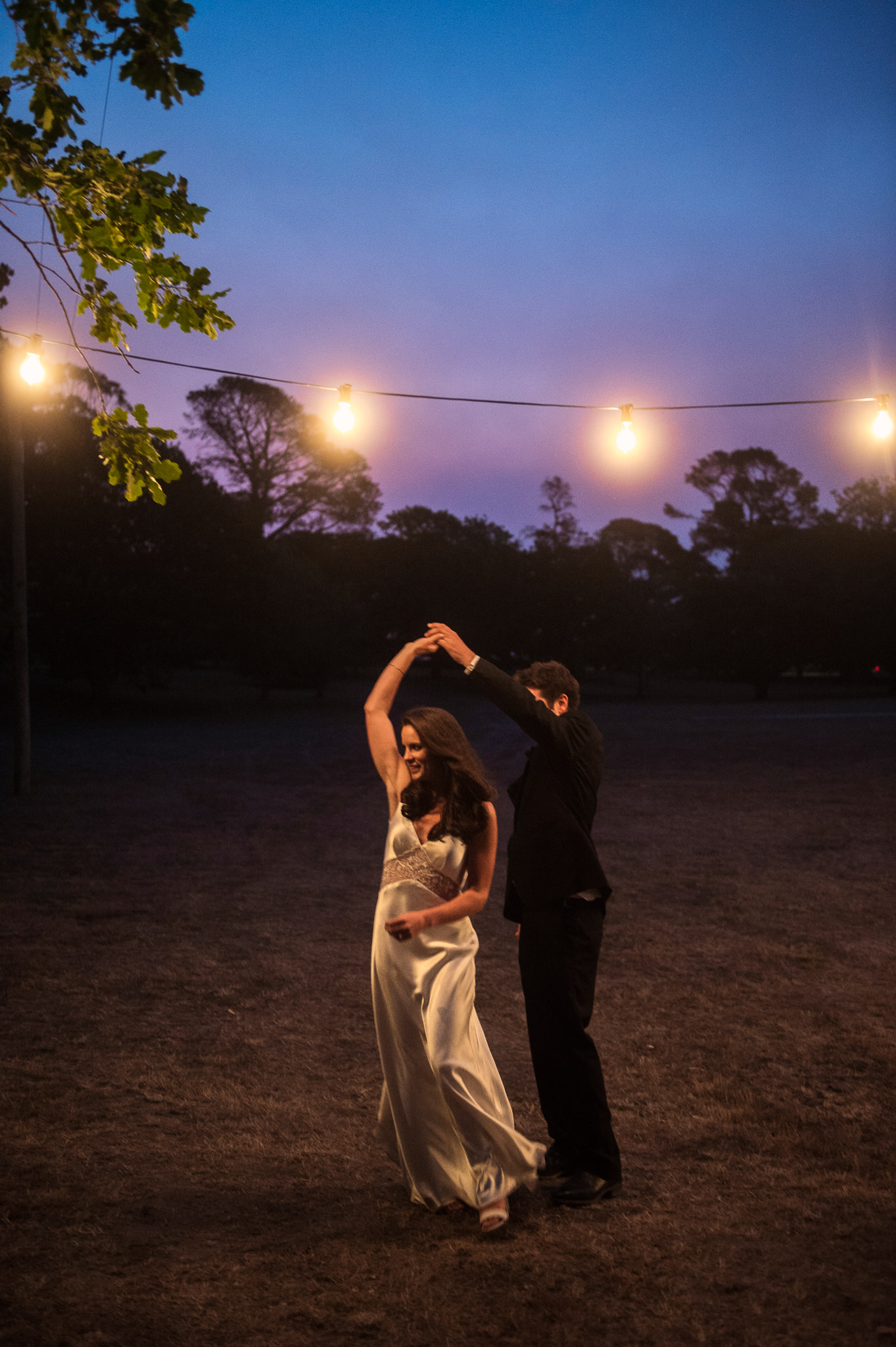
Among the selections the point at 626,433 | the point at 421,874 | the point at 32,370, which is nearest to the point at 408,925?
the point at 421,874

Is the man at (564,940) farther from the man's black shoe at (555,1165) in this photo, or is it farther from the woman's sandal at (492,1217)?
the woman's sandal at (492,1217)

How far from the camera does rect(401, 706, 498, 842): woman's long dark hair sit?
3609 millimetres

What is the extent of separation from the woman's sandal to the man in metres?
0.31

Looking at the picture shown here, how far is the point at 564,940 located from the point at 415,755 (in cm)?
90

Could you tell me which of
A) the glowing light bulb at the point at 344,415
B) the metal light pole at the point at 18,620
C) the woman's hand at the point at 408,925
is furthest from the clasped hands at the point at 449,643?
the metal light pole at the point at 18,620

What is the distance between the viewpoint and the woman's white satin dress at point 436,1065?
343 centimetres

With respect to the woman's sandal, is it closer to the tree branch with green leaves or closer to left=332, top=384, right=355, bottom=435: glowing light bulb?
the tree branch with green leaves

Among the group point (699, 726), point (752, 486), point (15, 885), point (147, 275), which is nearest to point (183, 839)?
point (15, 885)

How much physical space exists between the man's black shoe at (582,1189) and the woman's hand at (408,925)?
3.85ft

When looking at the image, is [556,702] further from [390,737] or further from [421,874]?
[421,874]

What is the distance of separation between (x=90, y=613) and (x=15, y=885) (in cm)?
→ 2596

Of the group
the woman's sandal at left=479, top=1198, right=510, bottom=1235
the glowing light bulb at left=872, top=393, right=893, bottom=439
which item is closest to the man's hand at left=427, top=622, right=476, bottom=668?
the woman's sandal at left=479, top=1198, right=510, bottom=1235

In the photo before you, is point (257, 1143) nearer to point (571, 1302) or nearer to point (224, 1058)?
point (224, 1058)

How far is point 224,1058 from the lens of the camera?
5.24 m
